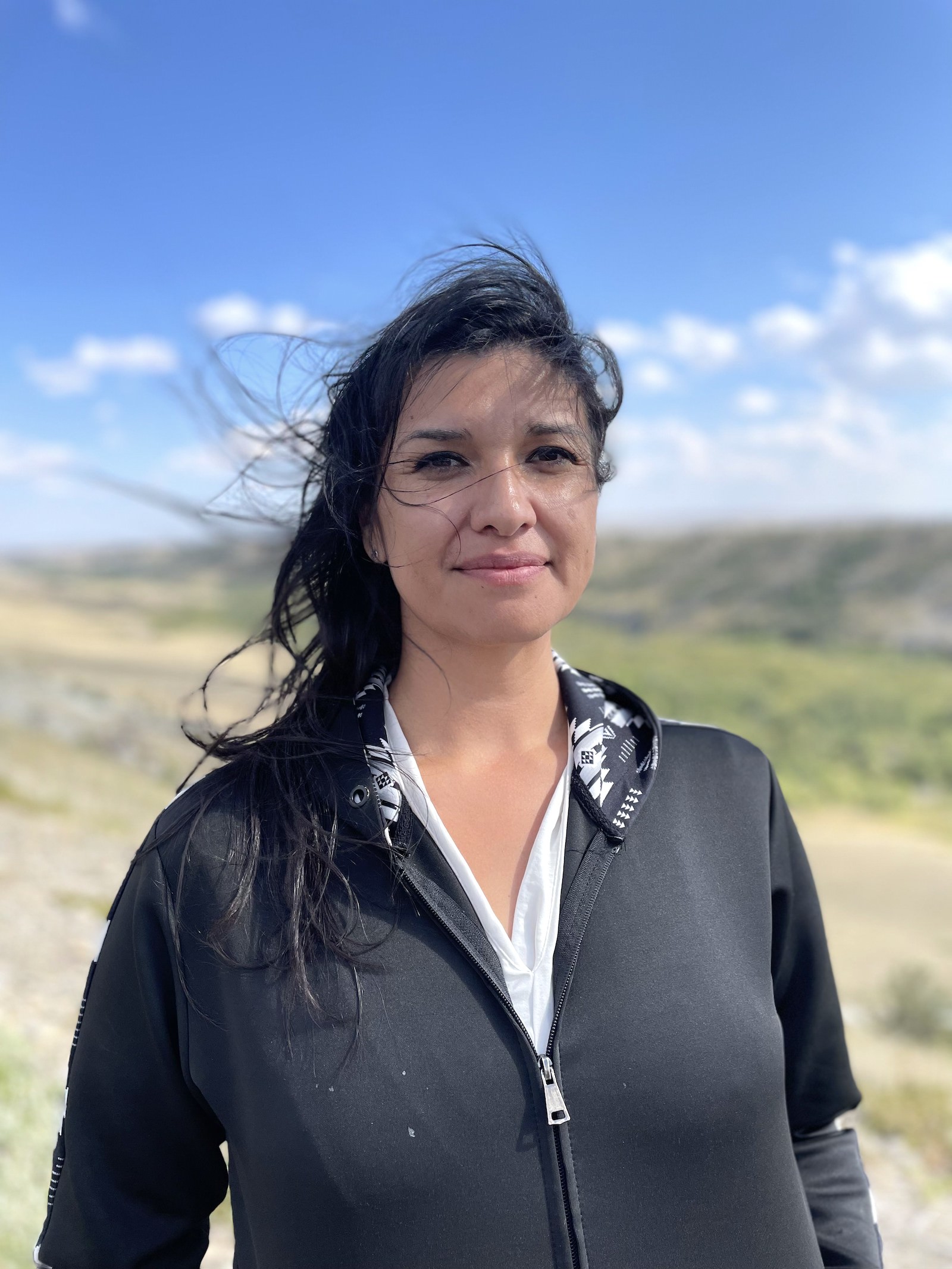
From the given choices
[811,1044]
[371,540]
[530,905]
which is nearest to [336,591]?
[371,540]

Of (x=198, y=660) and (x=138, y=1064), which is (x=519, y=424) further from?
(x=198, y=660)

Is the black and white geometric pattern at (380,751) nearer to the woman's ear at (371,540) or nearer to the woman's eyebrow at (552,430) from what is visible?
the woman's ear at (371,540)

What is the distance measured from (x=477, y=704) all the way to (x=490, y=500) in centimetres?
41

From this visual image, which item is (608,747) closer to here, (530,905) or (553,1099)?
(530,905)

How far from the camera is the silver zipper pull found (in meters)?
1.43

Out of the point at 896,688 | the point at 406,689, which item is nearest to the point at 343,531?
the point at 406,689

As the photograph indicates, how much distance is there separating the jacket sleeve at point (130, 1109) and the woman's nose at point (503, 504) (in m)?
0.78

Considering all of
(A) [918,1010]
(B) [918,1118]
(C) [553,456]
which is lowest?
(B) [918,1118]

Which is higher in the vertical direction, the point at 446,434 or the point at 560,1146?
the point at 446,434

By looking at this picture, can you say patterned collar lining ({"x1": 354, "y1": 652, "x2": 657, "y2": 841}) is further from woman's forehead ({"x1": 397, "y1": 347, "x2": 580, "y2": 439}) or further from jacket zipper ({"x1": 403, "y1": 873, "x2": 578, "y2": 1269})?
woman's forehead ({"x1": 397, "y1": 347, "x2": 580, "y2": 439})

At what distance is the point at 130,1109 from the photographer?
5.07 ft

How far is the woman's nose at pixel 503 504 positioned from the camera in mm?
1636

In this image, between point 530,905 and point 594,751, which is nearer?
point 530,905

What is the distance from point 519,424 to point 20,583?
12246 centimetres
